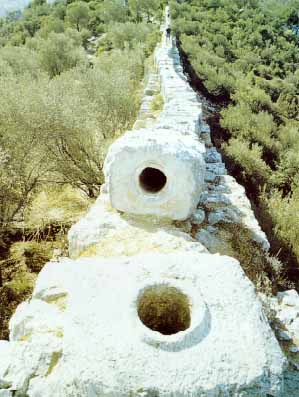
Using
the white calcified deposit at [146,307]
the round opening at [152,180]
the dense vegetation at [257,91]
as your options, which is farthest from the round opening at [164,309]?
the dense vegetation at [257,91]

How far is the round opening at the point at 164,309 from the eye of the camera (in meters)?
3.29

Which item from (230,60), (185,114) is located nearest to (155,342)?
(185,114)

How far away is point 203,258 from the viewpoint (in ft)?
12.1

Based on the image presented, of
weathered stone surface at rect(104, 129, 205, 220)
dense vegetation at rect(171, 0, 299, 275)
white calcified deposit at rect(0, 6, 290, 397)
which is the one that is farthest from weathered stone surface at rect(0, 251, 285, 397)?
dense vegetation at rect(171, 0, 299, 275)

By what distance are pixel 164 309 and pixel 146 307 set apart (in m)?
0.18

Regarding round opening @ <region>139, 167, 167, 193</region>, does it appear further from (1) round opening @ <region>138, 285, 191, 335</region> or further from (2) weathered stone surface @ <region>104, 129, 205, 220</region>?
(1) round opening @ <region>138, 285, 191, 335</region>

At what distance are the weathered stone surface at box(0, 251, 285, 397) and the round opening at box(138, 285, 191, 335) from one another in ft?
0.25

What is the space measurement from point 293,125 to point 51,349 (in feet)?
47.9

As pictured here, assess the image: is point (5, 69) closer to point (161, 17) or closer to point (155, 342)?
point (155, 342)

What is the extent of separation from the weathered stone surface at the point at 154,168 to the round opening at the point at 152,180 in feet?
0.04

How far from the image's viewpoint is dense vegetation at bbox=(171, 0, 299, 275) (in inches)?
294

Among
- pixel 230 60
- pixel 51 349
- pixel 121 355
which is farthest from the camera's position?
pixel 230 60

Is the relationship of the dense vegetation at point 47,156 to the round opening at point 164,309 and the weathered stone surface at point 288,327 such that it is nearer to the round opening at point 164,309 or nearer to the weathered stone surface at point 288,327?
the round opening at point 164,309

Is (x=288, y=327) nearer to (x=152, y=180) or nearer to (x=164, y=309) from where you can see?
(x=164, y=309)
